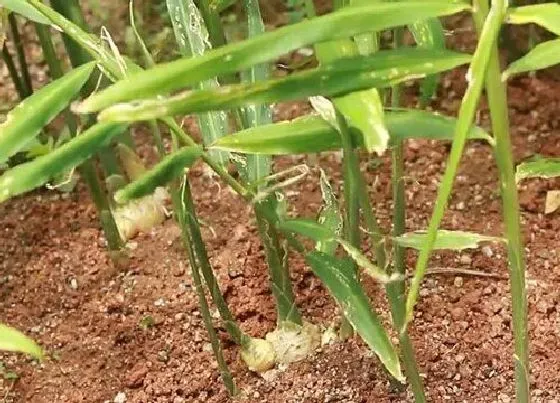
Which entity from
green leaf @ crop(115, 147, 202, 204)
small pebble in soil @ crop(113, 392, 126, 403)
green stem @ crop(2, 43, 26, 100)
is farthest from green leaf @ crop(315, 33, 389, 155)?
green stem @ crop(2, 43, 26, 100)

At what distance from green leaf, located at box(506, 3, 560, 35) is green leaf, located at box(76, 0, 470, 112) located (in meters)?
0.06

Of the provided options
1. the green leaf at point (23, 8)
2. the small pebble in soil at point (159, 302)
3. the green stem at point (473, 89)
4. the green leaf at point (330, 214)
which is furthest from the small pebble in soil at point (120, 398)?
the green stem at point (473, 89)

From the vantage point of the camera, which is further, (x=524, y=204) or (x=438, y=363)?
(x=524, y=204)

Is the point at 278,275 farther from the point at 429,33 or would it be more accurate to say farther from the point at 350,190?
the point at 429,33

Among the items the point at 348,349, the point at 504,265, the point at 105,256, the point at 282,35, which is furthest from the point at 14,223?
the point at 282,35

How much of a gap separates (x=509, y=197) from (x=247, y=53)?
19 cm

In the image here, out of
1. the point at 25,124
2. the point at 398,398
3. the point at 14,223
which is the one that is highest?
the point at 25,124

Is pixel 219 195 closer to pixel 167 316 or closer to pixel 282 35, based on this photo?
pixel 167 316

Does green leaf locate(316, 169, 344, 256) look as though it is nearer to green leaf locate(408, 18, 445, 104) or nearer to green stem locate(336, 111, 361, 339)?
green stem locate(336, 111, 361, 339)

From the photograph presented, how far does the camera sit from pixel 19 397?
2.92 ft

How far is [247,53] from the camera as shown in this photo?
19.5 inches

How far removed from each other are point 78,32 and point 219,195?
0.45 meters

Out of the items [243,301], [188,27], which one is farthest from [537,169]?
[243,301]

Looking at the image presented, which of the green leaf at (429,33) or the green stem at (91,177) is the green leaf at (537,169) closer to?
the green leaf at (429,33)
